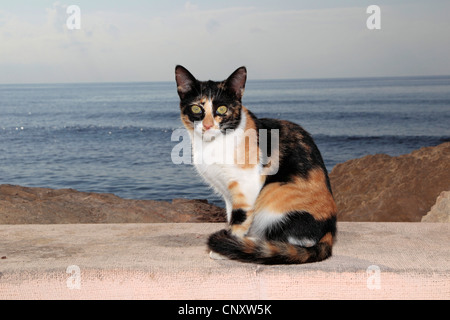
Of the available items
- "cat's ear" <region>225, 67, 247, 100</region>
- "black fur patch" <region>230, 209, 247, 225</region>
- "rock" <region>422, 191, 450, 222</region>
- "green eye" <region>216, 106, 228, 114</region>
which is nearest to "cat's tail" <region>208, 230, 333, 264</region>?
"black fur patch" <region>230, 209, 247, 225</region>

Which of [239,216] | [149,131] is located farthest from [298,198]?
[149,131]

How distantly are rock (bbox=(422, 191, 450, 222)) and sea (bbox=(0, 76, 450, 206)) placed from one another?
3433 millimetres

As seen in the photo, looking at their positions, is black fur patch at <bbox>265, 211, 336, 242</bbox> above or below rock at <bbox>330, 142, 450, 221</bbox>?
above

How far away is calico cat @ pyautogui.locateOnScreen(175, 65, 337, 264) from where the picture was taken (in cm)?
217

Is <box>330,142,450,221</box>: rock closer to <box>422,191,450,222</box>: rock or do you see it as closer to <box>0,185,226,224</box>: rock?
<box>422,191,450,222</box>: rock

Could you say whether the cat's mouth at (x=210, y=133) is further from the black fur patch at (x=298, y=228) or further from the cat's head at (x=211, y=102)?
the black fur patch at (x=298, y=228)

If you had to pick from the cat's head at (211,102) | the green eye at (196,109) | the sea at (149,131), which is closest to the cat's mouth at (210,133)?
the cat's head at (211,102)

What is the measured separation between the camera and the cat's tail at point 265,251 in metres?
2.09

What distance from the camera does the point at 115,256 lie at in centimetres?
232

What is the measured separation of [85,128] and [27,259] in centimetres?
1311

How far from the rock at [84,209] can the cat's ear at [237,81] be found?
9.61ft

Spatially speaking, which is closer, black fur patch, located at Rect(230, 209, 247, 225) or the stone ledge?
the stone ledge

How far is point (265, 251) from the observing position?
2090 millimetres

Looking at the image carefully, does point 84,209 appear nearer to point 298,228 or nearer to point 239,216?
point 239,216
